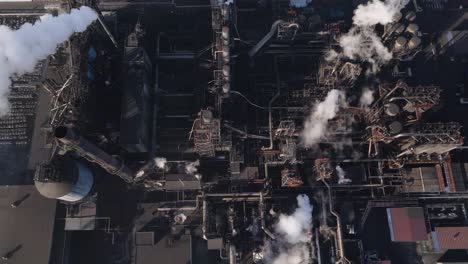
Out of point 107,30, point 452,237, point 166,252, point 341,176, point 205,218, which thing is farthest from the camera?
point 107,30

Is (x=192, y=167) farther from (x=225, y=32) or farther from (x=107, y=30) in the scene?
(x=107, y=30)

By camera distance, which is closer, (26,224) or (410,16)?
(26,224)

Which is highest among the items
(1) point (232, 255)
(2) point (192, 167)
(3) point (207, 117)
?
(3) point (207, 117)

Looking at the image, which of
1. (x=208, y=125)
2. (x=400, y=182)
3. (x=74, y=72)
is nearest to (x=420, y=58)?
(x=400, y=182)

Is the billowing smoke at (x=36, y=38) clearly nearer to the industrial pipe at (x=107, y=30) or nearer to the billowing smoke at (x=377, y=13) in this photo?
the industrial pipe at (x=107, y=30)

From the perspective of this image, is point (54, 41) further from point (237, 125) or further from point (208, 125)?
point (237, 125)

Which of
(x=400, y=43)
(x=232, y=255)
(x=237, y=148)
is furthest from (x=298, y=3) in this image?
(x=232, y=255)

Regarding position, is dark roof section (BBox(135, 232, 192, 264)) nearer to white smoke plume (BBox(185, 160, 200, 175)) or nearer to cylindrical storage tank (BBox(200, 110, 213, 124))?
white smoke plume (BBox(185, 160, 200, 175))

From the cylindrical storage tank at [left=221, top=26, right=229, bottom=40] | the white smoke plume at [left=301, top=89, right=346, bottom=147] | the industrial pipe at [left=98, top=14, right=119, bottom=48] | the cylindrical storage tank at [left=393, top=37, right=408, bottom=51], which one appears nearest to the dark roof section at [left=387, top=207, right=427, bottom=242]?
the white smoke plume at [left=301, top=89, right=346, bottom=147]
